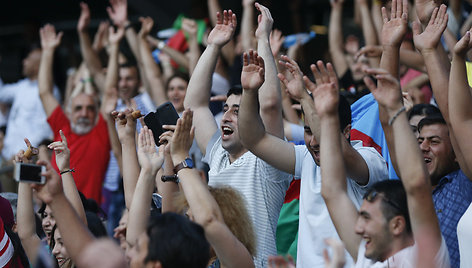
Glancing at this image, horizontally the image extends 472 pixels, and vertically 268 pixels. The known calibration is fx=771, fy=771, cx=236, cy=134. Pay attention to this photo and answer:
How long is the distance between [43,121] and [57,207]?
5.26 metres

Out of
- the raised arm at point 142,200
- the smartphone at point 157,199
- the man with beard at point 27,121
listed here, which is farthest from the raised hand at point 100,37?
the raised arm at point 142,200

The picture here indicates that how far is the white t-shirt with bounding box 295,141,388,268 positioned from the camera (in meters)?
3.77

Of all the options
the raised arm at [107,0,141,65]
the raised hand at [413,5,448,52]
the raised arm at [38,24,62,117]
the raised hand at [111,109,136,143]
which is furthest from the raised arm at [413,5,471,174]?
the raised arm at [107,0,141,65]

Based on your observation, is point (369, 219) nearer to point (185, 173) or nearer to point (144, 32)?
point (185, 173)

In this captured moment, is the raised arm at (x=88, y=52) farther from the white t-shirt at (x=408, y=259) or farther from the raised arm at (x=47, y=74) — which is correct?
the white t-shirt at (x=408, y=259)

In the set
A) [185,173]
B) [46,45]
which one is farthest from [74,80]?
[185,173]

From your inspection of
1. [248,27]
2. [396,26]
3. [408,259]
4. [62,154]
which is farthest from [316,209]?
[248,27]

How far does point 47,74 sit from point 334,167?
174 inches

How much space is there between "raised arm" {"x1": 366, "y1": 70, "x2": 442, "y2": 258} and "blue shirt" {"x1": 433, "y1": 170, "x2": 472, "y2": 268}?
76 cm

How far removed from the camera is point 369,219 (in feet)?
10.4

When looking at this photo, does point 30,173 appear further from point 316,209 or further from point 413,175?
point 413,175

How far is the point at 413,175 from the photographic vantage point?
120 inches

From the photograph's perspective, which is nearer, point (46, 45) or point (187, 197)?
point (187, 197)

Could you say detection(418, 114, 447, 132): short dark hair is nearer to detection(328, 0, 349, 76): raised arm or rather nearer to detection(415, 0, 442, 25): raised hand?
detection(415, 0, 442, 25): raised hand
